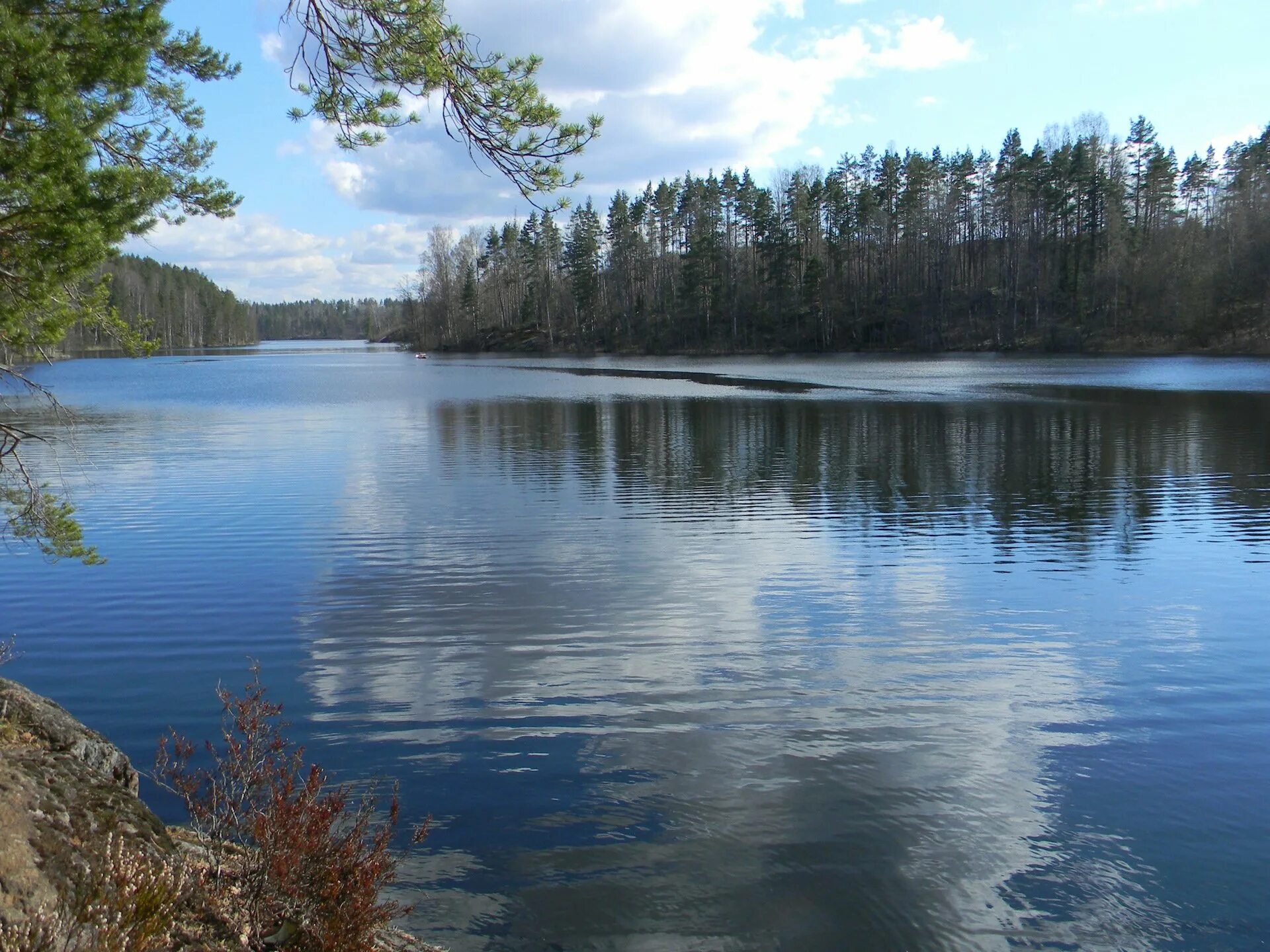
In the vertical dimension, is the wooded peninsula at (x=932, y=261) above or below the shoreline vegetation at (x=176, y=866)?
above

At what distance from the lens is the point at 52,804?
4.09 m

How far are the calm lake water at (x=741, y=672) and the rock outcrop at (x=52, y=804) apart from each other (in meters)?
1.69

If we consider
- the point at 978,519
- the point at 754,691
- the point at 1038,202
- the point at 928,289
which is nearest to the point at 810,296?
the point at 928,289

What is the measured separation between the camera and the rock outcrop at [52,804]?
3465 mm

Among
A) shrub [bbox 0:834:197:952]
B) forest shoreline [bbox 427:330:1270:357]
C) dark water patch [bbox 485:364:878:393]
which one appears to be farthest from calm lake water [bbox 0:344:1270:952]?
forest shoreline [bbox 427:330:1270:357]

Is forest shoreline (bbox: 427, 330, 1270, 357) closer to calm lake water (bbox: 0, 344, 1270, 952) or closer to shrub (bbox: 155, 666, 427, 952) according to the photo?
calm lake water (bbox: 0, 344, 1270, 952)

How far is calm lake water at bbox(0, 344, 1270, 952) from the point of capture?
5.43 metres

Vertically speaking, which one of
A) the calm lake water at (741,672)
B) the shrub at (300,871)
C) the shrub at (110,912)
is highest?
the shrub at (110,912)

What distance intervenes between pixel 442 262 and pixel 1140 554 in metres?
130

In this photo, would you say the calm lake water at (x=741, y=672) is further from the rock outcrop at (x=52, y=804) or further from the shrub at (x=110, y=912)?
the shrub at (x=110, y=912)

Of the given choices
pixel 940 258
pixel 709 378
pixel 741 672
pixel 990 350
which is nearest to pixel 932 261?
pixel 940 258

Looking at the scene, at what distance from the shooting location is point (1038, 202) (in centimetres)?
8756

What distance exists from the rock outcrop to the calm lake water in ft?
5.53

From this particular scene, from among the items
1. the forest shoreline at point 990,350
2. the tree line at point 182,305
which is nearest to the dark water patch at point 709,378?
the forest shoreline at point 990,350
